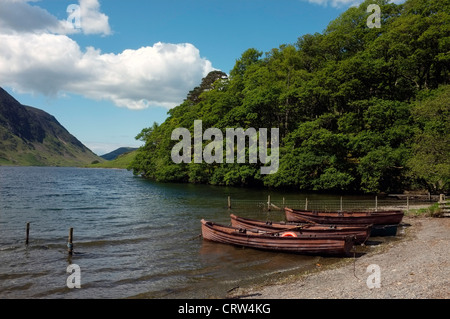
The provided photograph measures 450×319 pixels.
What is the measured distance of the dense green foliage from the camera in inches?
1965

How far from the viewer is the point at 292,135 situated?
61156 millimetres

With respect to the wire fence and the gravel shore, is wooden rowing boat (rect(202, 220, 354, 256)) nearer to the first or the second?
the gravel shore

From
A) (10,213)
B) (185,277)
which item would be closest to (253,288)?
(185,277)

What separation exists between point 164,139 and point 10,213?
58060mm

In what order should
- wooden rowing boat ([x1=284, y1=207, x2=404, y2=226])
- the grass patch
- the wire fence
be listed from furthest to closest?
the wire fence, the grass patch, wooden rowing boat ([x1=284, y1=207, x2=404, y2=226])

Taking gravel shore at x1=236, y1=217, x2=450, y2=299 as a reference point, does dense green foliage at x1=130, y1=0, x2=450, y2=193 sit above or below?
above

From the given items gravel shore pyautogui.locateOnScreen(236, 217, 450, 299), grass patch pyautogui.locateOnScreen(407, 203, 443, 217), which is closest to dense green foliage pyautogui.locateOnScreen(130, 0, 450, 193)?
grass patch pyautogui.locateOnScreen(407, 203, 443, 217)

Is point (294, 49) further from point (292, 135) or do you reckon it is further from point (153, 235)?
point (153, 235)

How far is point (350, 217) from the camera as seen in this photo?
27953mm

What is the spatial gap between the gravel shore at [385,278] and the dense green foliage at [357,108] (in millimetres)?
18373

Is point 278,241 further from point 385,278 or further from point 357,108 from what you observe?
point 357,108

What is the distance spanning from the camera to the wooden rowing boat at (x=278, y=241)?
19578 millimetres

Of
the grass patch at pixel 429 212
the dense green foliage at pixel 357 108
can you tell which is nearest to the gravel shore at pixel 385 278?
the grass patch at pixel 429 212

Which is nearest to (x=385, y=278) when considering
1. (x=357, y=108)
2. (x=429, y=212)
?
(x=429, y=212)
